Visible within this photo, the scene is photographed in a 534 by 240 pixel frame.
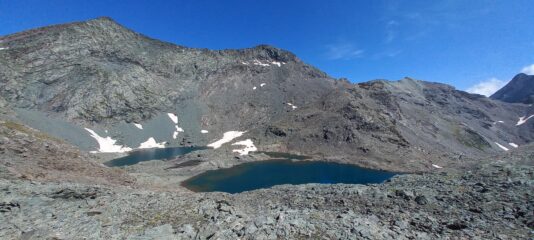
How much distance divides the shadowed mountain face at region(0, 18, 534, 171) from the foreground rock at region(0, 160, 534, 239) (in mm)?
Answer: 81900

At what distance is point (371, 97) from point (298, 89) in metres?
42.2

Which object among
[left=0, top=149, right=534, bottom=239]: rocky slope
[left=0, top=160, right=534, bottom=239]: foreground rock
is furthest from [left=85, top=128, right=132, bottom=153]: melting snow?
[left=0, top=149, right=534, bottom=239]: rocky slope

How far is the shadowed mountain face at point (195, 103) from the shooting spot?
11738 centimetres

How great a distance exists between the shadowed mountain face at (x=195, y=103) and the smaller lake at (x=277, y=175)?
12.8 m

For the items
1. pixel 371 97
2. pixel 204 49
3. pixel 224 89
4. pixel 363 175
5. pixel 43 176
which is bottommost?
pixel 363 175

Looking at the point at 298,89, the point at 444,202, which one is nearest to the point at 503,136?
the point at 298,89

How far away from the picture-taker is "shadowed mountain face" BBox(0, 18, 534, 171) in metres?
117

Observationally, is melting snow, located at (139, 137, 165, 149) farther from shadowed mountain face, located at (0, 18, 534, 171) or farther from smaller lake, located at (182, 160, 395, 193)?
smaller lake, located at (182, 160, 395, 193)

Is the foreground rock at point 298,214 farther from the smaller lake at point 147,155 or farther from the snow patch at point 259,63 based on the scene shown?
the snow patch at point 259,63

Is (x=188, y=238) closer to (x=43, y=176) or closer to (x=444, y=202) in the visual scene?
(x=444, y=202)

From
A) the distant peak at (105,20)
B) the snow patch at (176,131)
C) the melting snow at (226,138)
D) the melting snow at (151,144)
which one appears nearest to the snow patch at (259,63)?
the melting snow at (226,138)

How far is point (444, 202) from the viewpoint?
2108cm

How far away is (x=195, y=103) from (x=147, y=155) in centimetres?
5479

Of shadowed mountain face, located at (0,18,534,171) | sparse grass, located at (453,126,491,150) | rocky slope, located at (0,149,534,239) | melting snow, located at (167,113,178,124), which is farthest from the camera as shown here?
sparse grass, located at (453,126,491,150)
